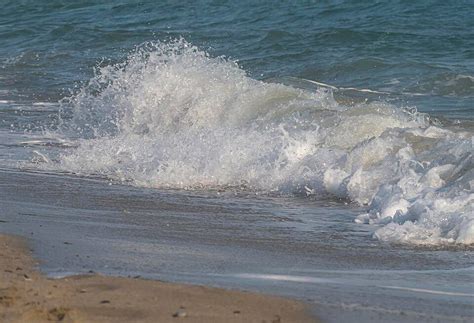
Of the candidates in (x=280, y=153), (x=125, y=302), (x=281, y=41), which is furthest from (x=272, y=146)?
(x=281, y=41)

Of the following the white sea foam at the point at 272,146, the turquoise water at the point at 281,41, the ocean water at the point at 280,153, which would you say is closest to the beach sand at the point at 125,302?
the ocean water at the point at 280,153

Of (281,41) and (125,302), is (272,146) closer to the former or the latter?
(125,302)

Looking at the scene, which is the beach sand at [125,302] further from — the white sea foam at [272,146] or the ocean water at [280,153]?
the white sea foam at [272,146]

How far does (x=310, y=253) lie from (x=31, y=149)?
14.8 feet

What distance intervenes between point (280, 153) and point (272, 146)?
224 mm

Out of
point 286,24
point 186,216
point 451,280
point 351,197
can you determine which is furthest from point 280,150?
point 286,24

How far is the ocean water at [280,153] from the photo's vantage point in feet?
18.0

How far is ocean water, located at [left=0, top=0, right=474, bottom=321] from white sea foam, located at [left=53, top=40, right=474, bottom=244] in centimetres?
2

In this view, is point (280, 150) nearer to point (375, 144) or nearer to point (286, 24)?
point (375, 144)

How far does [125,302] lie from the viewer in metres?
3.93

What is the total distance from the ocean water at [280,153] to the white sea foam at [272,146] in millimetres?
18

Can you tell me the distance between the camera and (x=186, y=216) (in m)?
6.64

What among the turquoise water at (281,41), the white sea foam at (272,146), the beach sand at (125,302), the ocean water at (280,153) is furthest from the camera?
the turquoise water at (281,41)

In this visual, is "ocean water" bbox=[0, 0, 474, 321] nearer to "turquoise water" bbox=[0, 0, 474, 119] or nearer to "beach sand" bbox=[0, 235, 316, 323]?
"turquoise water" bbox=[0, 0, 474, 119]
